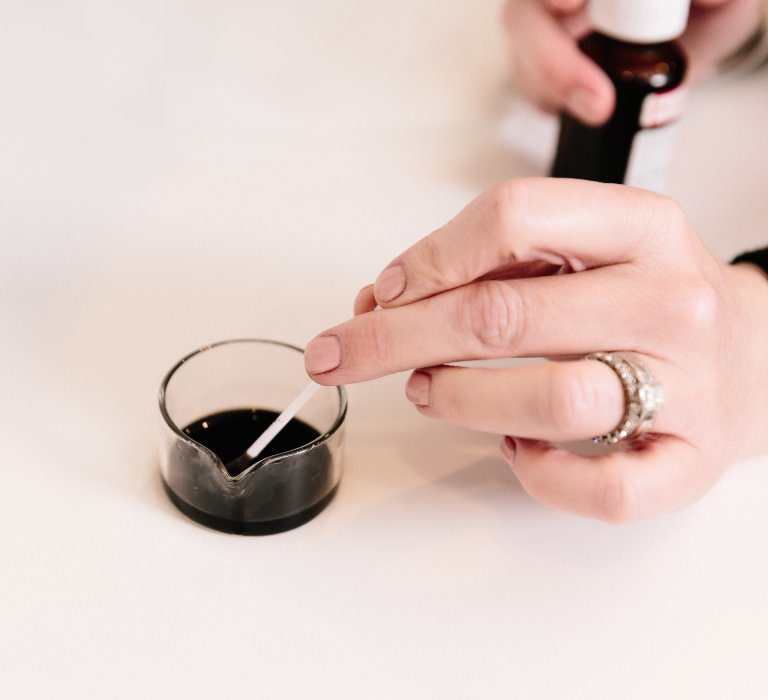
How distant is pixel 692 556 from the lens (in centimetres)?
77

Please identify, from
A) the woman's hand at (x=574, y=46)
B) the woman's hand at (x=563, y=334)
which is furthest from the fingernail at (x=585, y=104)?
the woman's hand at (x=563, y=334)

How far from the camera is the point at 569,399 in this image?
654mm

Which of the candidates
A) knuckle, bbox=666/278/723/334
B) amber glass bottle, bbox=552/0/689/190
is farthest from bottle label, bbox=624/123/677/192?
knuckle, bbox=666/278/723/334

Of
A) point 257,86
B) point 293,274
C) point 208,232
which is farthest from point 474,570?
point 257,86

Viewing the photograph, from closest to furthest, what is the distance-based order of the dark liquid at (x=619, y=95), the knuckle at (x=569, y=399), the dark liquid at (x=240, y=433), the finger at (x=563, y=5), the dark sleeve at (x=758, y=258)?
the knuckle at (x=569, y=399) < the dark liquid at (x=240, y=433) < the dark sleeve at (x=758, y=258) < the dark liquid at (x=619, y=95) < the finger at (x=563, y=5)

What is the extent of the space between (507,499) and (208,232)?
47cm

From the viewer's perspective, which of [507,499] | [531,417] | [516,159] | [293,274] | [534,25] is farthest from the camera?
[516,159]

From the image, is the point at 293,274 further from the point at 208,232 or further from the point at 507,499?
the point at 507,499

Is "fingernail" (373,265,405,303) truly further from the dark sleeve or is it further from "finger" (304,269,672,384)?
the dark sleeve

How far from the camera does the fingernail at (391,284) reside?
2.30ft

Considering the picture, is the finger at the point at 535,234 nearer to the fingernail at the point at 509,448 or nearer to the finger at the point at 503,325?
the finger at the point at 503,325

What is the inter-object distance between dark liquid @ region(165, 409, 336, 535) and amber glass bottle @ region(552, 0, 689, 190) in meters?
0.51

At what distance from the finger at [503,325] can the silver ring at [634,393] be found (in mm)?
16

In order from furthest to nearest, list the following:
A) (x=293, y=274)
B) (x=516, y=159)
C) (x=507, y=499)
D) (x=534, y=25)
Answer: (x=516, y=159)
(x=534, y=25)
(x=293, y=274)
(x=507, y=499)
